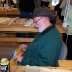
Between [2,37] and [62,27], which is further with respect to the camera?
[2,37]

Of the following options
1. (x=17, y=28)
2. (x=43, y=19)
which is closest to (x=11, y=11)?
(x=17, y=28)

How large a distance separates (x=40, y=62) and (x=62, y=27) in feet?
4.97

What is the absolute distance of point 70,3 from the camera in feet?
10.2

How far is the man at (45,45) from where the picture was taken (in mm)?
2139

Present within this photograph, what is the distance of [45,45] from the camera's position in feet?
7.04

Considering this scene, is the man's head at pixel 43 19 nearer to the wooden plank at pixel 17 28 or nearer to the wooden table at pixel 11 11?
the wooden plank at pixel 17 28

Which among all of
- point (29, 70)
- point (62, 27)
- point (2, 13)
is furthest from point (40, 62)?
point (2, 13)

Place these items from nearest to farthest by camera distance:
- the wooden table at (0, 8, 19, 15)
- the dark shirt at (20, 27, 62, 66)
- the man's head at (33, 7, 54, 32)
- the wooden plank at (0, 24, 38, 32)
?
the dark shirt at (20, 27, 62, 66) → the man's head at (33, 7, 54, 32) → the wooden plank at (0, 24, 38, 32) → the wooden table at (0, 8, 19, 15)

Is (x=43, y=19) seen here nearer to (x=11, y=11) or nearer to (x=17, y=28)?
(x=17, y=28)

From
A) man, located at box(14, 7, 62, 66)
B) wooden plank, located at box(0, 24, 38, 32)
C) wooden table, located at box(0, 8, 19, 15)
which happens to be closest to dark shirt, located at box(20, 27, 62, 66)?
man, located at box(14, 7, 62, 66)

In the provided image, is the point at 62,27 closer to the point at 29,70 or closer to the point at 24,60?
the point at 24,60

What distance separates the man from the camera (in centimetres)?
214

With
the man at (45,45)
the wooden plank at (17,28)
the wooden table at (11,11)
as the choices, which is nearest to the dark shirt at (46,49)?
the man at (45,45)

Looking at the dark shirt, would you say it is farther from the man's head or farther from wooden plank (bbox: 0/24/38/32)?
wooden plank (bbox: 0/24/38/32)
